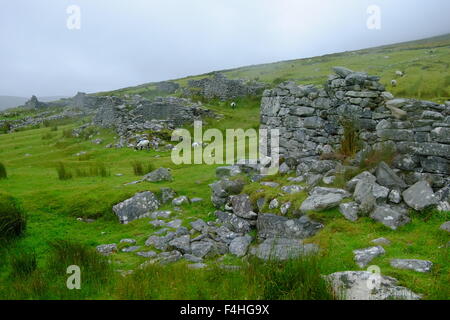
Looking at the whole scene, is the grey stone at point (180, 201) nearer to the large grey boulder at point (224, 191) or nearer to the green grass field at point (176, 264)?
the green grass field at point (176, 264)

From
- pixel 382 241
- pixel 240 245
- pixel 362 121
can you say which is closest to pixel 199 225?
pixel 240 245

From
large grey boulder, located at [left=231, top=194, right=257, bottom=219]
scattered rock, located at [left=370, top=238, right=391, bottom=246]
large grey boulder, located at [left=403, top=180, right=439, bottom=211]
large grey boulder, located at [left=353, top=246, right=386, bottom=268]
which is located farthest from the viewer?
large grey boulder, located at [left=231, top=194, right=257, bottom=219]

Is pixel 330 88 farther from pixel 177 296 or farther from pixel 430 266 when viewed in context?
pixel 177 296

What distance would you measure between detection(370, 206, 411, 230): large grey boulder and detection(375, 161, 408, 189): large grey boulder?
64 cm

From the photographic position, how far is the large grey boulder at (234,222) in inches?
305

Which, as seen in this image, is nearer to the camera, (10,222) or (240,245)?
(240,245)

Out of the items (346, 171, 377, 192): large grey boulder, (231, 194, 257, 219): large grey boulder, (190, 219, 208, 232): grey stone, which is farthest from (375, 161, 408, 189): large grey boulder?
(190, 219, 208, 232): grey stone

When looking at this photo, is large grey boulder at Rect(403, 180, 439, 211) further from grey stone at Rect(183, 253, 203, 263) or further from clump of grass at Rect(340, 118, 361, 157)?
grey stone at Rect(183, 253, 203, 263)

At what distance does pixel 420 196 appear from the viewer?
6320mm

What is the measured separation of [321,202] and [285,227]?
90cm

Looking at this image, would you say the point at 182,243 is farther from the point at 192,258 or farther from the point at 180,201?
the point at 180,201

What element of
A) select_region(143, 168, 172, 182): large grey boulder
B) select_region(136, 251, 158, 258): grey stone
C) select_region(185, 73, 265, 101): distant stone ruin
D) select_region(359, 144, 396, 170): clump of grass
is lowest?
select_region(136, 251, 158, 258): grey stone

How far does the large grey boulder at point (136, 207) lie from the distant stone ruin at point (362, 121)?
4.31m

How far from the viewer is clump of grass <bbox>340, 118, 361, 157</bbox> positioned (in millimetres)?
8312
